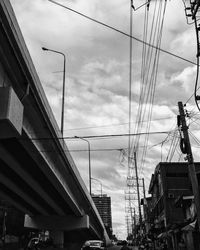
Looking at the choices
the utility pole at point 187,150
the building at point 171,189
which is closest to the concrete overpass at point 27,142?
the utility pole at point 187,150

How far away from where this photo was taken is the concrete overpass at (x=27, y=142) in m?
14.3

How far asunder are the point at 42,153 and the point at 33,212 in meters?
25.4

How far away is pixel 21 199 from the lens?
36875 millimetres

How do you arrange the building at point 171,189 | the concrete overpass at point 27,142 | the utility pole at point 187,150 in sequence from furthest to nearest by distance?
the building at point 171,189 < the utility pole at point 187,150 < the concrete overpass at point 27,142

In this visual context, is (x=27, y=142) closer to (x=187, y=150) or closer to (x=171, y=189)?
(x=187, y=150)

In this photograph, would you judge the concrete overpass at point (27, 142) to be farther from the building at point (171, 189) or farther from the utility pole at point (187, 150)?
the building at point (171, 189)

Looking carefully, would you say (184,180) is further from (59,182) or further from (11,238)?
(11,238)

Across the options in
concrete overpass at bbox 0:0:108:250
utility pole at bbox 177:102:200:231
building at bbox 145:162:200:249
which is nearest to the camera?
concrete overpass at bbox 0:0:108:250

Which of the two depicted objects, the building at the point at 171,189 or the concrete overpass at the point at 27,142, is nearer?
the concrete overpass at the point at 27,142

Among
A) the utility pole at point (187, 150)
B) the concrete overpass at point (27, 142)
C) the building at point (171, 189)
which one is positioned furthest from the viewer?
the building at point (171, 189)

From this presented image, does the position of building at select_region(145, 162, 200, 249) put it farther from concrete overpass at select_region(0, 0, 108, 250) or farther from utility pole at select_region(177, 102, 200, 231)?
utility pole at select_region(177, 102, 200, 231)

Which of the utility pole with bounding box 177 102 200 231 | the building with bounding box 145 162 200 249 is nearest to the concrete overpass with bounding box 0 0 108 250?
the utility pole with bounding box 177 102 200 231

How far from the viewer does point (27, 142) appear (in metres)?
19.7

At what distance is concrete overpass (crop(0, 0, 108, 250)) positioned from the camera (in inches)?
563
